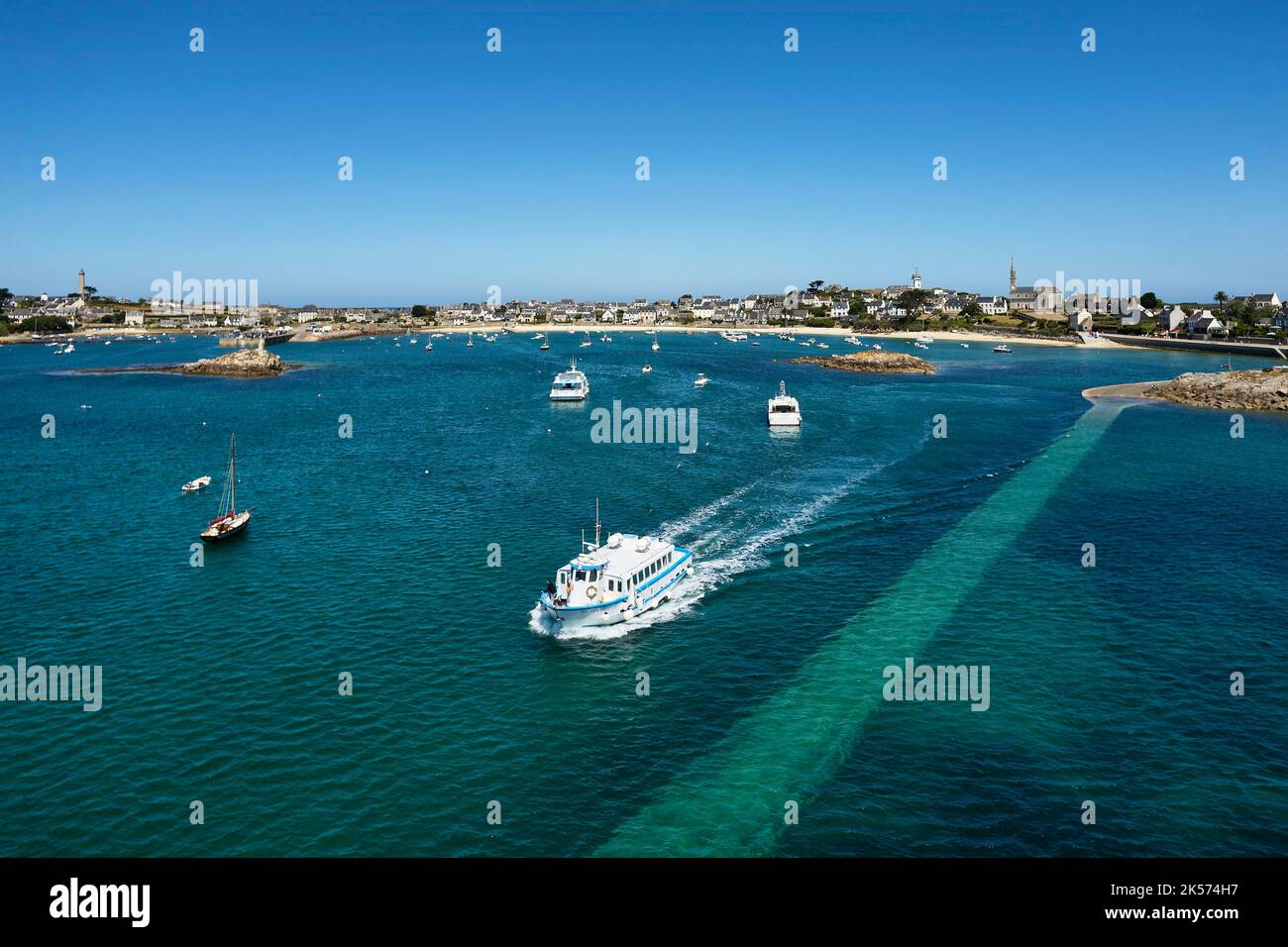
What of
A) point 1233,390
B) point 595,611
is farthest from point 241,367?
point 1233,390

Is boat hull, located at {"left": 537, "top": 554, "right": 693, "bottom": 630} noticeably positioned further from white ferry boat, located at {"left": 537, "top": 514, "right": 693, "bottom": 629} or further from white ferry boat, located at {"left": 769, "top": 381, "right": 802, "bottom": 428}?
white ferry boat, located at {"left": 769, "top": 381, "right": 802, "bottom": 428}

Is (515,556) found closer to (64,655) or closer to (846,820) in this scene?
(64,655)

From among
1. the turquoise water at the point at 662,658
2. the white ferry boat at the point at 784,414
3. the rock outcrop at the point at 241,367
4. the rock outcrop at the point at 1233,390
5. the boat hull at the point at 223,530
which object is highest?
the rock outcrop at the point at 241,367

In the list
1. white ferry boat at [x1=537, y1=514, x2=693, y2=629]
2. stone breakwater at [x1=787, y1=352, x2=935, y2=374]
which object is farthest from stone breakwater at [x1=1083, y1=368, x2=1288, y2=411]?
white ferry boat at [x1=537, y1=514, x2=693, y2=629]

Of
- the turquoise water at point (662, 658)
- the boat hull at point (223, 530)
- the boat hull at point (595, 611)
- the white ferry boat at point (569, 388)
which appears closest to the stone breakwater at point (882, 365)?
the white ferry boat at point (569, 388)

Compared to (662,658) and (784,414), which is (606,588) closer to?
(662,658)

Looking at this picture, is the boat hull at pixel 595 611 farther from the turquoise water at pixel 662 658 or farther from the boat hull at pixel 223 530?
the boat hull at pixel 223 530
